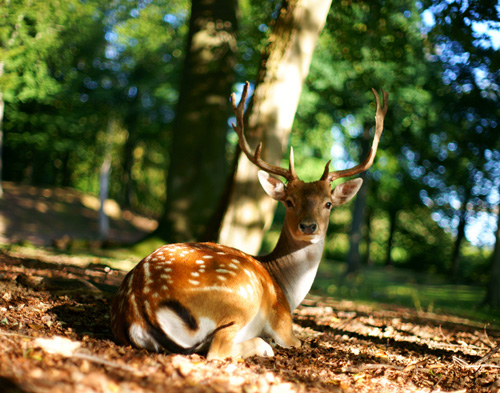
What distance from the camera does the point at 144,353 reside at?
2957mm

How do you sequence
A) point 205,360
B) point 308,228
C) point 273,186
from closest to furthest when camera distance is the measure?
point 205,360 → point 308,228 → point 273,186

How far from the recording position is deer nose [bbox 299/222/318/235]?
13.3ft

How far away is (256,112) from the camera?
19.8 feet

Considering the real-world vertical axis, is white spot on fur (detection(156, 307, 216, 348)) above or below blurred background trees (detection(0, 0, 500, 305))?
below

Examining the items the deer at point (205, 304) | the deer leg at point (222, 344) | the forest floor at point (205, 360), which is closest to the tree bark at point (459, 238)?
the forest floor at point (205, 360)

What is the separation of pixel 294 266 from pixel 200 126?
18.8ft

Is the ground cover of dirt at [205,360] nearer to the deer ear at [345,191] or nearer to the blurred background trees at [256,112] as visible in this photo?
the deer ear at [345,191]

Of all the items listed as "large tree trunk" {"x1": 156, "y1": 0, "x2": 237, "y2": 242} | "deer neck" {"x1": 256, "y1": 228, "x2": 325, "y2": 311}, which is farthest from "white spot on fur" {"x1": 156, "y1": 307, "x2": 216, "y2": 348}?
"large tree trunk" {"x1": 156, "y1": 0, "x2": 237, "y2": 242}

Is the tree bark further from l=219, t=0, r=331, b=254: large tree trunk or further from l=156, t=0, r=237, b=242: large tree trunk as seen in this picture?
l=219, t=0, r=331, b=254: large tree trunk

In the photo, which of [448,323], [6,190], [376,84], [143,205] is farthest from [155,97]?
[448,323]

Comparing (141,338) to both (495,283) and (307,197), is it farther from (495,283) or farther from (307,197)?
(495,283)

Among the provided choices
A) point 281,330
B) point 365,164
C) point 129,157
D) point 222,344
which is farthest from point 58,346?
point 129,157

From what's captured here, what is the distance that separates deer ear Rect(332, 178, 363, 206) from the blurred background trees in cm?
181

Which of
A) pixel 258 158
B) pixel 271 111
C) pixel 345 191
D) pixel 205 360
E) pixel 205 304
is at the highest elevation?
pixel 271 111
